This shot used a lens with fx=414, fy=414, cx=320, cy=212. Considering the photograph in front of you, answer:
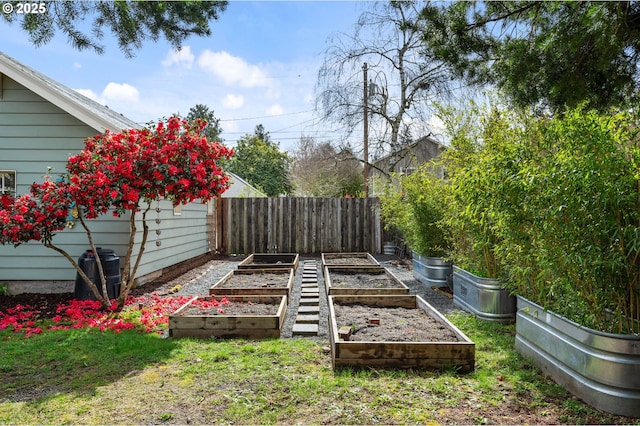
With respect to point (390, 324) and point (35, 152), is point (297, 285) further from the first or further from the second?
point (35, 152)

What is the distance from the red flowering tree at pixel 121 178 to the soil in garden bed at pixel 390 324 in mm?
2231

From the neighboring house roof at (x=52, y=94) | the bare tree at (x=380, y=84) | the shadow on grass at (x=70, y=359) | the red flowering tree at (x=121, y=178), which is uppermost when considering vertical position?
the bare tree at (x=380, y=84)

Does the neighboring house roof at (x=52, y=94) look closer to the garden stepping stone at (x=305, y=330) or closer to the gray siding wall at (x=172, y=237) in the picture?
the gray siding wall at (x=172, y=237)

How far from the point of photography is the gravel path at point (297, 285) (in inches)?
186

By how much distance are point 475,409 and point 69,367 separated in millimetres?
3020

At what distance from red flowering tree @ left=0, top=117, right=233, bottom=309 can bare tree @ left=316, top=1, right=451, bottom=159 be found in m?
9.02

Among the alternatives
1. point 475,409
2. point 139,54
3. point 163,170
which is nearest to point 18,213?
point 163,170

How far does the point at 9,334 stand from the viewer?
13.7ft

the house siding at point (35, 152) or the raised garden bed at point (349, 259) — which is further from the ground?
the house siding at point (35, 152)

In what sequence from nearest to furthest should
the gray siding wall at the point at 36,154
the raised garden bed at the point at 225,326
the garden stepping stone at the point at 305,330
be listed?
1. the raised garden bed at the point at 225,326
2. the garden stepping stone at the point at 305,330
3. the gray siding wall at the point at 36,154

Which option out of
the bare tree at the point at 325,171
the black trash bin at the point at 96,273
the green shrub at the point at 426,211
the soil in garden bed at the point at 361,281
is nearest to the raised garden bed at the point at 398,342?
the soil in garden bed at the point at 361,281

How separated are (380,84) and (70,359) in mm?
11896

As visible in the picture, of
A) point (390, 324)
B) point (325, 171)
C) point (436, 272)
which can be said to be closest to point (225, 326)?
point (390, 324)

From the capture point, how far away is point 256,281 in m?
6.53
